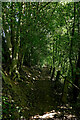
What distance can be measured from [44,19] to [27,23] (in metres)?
3.05

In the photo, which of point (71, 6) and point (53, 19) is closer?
point (71, 6)

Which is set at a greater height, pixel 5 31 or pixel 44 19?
pixel 44 19

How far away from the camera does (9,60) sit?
1073 cm

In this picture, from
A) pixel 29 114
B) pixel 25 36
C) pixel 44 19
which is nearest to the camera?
pixel 29 114

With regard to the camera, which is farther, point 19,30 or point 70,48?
point 19,30

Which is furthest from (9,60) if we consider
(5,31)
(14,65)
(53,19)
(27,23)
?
(53,19)

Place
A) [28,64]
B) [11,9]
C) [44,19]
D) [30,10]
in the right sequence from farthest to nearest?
[28,64] → [44,19] → [30,10] → [11,9]

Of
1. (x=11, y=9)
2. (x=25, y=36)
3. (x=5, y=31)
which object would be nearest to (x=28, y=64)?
(x=25, y=36)

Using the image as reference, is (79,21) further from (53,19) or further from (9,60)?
(9,60)

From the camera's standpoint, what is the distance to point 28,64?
23.2 metres

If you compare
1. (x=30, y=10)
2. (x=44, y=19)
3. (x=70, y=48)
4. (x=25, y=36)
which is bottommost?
(x=70, y=48)

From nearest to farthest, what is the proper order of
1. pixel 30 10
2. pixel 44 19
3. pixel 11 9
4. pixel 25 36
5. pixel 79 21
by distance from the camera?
1. pixel 11 9
2. pixel 79 21
3. pixel 30 10
4. pixel 25 36
5. pixel 44 19

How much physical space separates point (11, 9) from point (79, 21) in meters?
5.81

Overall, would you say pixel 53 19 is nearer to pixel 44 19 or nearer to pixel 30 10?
pixel 44 19
